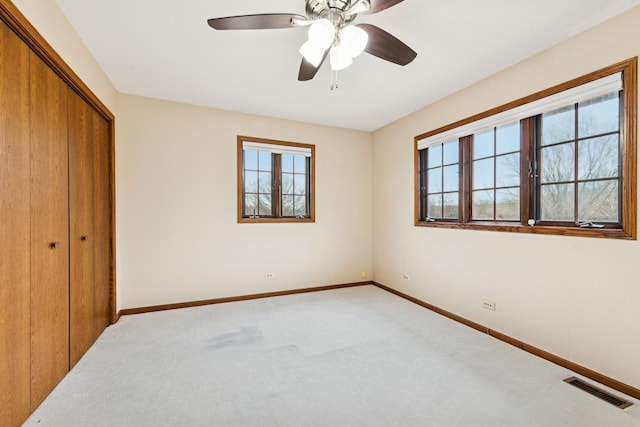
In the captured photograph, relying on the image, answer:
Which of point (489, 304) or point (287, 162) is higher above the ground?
point (287, 162)

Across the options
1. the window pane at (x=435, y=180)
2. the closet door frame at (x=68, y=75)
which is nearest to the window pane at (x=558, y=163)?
the window pane at (x=435, y=180)

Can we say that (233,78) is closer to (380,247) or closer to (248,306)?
(248,306)

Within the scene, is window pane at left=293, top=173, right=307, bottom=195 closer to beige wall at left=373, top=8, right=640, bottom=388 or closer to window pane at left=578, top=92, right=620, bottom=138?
beige wall at left=373, top=8, right=640, bottom=388

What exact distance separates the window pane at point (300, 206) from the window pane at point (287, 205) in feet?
0.27

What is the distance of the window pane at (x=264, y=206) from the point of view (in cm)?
423

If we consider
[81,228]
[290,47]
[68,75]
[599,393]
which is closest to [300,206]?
[290,47]

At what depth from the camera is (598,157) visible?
222 centimetres

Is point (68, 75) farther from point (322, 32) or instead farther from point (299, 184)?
point (299, 184)

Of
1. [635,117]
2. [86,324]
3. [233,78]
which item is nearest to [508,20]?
[635,117]

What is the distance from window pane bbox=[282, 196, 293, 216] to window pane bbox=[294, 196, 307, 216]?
0.08 meters

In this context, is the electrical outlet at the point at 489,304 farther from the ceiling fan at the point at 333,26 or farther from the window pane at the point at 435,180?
the ceiling fan at the point at 333,26

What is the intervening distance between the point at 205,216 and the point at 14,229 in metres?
2.22

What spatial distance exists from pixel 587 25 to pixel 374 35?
5.56 feet

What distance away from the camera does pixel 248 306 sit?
3738 mm
